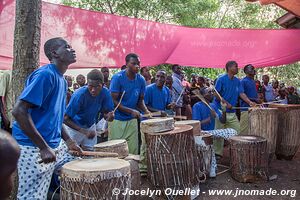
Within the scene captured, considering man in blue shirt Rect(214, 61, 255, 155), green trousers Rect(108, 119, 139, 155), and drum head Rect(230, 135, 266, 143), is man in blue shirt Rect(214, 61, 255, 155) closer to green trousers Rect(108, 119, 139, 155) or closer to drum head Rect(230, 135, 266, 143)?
drum head Rect(230, 135, 266, 143)

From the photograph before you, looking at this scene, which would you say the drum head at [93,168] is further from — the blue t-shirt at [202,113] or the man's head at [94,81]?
the blue t-shirt at [202,113]

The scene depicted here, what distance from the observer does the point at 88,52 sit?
20.1 feet

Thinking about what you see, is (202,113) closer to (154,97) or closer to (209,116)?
(209,116)

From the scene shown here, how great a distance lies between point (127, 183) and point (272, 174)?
350 cm

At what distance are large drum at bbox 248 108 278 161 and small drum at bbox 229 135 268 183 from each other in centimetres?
64

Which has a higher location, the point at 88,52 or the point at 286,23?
the point at 286,23

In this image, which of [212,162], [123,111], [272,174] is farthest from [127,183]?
[272,174]

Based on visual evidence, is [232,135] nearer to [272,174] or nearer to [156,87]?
[272,174]

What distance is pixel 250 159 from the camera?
5.16 meters

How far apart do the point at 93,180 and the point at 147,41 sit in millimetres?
4585

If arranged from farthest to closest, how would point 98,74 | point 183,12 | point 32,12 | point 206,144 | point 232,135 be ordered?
point 183,12, point 232,135, point 206,144, point 98,74, point 32,12

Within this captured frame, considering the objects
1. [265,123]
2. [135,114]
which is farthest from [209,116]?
[135,114]

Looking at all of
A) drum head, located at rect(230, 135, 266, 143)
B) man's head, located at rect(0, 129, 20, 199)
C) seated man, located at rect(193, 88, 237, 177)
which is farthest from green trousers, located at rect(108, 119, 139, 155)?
man's head, located at rect(0, 129, 20, 199)

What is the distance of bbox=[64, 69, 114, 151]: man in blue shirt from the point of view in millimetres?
4121
